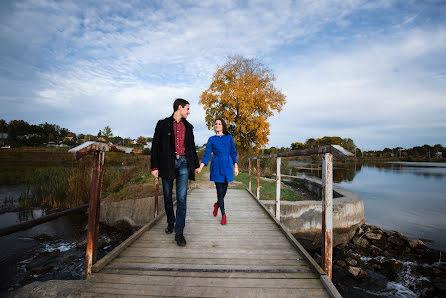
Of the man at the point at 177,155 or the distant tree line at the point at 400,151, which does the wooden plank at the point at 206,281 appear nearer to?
the man at the point at 177,155

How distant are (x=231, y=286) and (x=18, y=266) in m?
5.76

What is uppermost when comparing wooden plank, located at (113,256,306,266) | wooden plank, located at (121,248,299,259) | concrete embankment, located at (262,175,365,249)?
wooden plank, located at (113,256,306,266)

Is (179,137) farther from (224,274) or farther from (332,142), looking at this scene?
(332,142)

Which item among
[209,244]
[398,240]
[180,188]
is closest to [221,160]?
[180,188]

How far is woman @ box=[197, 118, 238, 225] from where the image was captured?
389 centimetres

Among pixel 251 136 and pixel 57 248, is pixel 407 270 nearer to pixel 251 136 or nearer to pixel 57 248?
pixel 57 248

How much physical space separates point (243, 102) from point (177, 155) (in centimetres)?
1745

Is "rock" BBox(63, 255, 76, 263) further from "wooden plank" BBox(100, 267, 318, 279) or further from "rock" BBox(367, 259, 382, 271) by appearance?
"rock" BBox(367, 259, 382, 271)

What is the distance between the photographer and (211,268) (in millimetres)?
2217

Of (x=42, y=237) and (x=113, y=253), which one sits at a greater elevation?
(x=113, y=253)

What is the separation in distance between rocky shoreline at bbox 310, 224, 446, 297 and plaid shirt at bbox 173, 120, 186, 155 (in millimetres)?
4171

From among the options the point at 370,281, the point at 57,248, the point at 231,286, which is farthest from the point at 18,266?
the point at 370,281

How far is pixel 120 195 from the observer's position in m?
7.21

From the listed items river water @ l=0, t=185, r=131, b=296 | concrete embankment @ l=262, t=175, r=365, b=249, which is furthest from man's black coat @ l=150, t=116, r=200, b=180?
river water @ l=0, t=185, r=131, b=296
